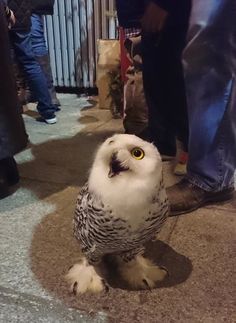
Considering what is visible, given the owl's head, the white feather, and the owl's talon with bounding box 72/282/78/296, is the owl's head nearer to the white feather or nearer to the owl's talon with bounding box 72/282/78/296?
the white feather

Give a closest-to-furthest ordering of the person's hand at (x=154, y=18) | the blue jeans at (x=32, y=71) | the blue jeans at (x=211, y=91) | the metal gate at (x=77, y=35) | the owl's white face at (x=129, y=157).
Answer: the owl's white face at (x=129, y=157)
the blue jeans at (x=211, y=91)
the person's hand at (x=154, y=18)
the blue jeans at (x=32, y=71)
the metal gate at (x=77, y=35)

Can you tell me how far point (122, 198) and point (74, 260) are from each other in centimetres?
39

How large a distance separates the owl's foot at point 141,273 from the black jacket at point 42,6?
193 cm

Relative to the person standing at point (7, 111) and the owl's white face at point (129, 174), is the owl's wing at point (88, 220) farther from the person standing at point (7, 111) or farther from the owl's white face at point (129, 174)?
the person standing at point (7, 111)

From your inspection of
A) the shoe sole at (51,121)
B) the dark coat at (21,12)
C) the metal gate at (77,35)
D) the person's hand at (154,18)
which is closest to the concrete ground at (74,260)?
the person's hand at (154,18)

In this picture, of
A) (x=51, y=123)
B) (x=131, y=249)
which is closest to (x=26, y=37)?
(x=51, y=123)

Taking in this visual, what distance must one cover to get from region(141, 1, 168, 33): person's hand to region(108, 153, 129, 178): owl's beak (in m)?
0.88

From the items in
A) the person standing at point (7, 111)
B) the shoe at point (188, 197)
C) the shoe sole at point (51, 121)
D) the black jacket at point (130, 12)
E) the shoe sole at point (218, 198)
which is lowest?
the shoe sole at point (51, 121)

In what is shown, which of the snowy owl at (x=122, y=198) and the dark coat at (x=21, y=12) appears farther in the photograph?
the dark coat at (x=21, y=12)

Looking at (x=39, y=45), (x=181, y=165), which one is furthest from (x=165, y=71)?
(x=39, y=45)

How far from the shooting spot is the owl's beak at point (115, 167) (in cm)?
96

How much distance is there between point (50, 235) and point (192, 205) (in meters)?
0.51

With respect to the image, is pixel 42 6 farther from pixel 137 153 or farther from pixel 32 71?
pixel 137 153

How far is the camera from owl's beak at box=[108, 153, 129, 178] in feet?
3.14
